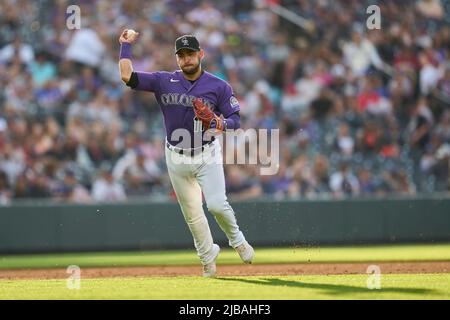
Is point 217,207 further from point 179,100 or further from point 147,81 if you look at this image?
point 147,81

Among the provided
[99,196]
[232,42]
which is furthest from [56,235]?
[232,42]

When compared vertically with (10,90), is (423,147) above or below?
below

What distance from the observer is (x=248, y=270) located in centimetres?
1030

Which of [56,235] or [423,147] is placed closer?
[56,235]

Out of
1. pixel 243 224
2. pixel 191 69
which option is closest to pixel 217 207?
pixel 191 69

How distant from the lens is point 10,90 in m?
15.7

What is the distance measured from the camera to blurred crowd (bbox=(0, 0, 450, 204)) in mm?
14930

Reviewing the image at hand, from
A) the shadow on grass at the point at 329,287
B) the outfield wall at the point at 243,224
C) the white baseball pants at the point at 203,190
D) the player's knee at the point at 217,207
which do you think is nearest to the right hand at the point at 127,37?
the white baseball pants at the point at 203,190

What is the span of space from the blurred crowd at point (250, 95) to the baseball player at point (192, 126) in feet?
19.5

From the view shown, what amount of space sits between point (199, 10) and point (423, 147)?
15.7 feet

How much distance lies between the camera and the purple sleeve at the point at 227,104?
874cm

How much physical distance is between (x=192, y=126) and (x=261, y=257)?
15.1ft
